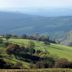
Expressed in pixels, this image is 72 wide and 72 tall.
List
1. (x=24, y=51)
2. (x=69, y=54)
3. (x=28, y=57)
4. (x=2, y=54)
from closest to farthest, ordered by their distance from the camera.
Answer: (x=2, y=54)
(x=28, y=57)
(x=24, y=51)
(x=69, y=54)

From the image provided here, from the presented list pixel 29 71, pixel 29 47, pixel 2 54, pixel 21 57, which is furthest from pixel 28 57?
pixel 29 71

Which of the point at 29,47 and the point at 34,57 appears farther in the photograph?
the point at 29,47

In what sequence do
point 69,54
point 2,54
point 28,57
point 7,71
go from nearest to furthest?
point 7,71 → point 2,54 → point 28,57 → point 69,54

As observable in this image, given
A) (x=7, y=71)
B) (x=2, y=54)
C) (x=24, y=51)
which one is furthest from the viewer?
(x=24, y=51)

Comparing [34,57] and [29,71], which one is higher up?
[29,71]

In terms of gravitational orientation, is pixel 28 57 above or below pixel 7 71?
below

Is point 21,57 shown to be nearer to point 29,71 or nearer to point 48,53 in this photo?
point 48,53

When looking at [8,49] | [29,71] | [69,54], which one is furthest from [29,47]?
[29,71]

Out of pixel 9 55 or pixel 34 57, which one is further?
pixel 34 57

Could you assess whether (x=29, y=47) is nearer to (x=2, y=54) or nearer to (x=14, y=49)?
(x=14, y=49)
